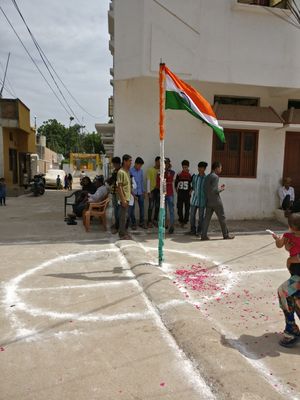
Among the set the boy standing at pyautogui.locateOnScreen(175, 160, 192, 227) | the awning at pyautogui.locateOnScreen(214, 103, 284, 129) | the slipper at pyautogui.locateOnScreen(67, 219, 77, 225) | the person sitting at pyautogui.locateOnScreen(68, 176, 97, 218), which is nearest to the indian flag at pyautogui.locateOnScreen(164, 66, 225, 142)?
the boy standing at pyautogui.locateOnScreen(175, 160, 192, 227)

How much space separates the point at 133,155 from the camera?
30.3ft

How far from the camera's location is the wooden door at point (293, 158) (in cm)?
1016

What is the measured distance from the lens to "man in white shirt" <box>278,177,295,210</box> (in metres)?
9.76


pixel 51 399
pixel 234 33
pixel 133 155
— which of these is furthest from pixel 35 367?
pixel 234 33

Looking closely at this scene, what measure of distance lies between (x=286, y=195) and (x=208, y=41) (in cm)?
451

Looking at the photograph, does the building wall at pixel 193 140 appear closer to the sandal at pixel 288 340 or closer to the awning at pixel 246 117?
the awning at pixel 246 117

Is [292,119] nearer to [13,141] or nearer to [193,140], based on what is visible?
[193,140]

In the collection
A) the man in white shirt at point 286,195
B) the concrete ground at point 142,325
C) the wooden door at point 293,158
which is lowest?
the concrete ground at point 142,325

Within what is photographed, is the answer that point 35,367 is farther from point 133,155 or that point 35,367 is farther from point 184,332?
point 133,155

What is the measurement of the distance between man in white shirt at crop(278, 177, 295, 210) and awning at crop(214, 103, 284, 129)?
1.61m

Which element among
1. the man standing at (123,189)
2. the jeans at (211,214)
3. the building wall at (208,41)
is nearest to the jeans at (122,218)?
the man standing at (123,189)

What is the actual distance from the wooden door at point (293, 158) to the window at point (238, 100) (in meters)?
1.32

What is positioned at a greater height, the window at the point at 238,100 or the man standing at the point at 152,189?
the window at the point at 238,100

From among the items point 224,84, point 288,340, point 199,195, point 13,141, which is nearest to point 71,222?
point 199,195
